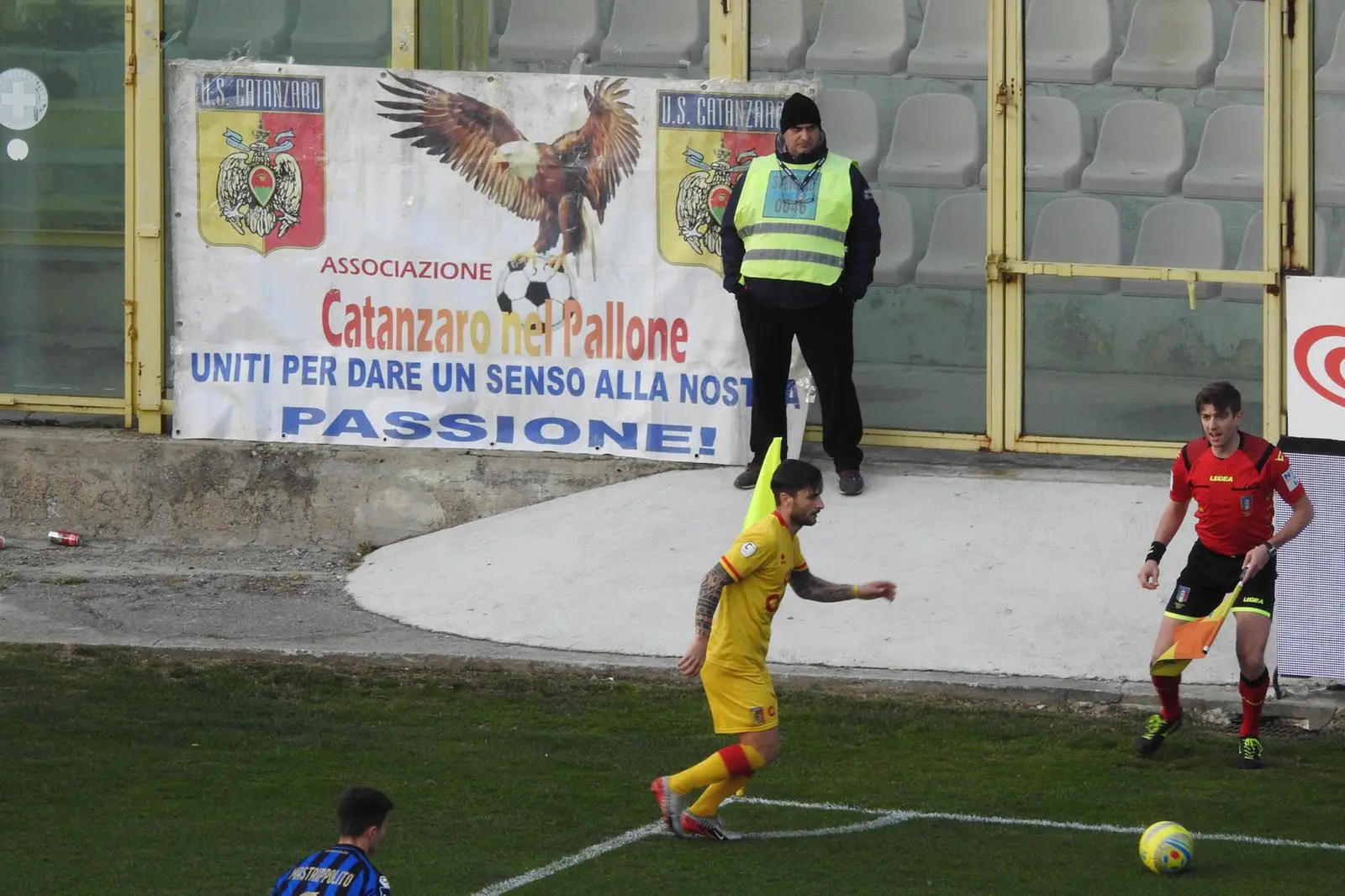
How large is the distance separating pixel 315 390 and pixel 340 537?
94cm

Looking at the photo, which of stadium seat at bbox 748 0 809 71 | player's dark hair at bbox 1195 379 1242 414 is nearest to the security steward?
stadium seat at bbox 748 0 809 71

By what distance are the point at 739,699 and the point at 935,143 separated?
6.23m

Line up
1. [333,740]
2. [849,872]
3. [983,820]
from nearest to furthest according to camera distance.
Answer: [849,872], [983,820], [333,740]

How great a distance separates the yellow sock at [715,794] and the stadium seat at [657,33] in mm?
6542

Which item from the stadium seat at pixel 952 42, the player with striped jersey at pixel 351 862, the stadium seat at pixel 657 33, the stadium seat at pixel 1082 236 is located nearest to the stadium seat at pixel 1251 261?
the stadium seat at pixel 1082 236

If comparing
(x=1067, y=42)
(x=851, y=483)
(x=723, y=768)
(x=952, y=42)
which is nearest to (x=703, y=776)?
(x=723, y=768)

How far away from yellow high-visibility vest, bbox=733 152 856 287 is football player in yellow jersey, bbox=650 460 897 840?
4160 millimetres

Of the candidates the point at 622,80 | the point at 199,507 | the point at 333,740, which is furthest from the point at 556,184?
the point at 333,740

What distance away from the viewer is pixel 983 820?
27.4 feet

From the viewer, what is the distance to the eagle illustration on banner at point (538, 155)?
1304 centimetres

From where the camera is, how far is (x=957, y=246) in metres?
13.4

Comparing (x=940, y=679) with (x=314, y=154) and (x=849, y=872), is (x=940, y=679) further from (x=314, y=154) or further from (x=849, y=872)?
(x=314, y=154)

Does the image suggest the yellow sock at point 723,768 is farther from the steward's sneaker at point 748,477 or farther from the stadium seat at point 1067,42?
the stadium seat at point 1067,42

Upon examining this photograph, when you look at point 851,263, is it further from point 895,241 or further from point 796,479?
point 796,479
